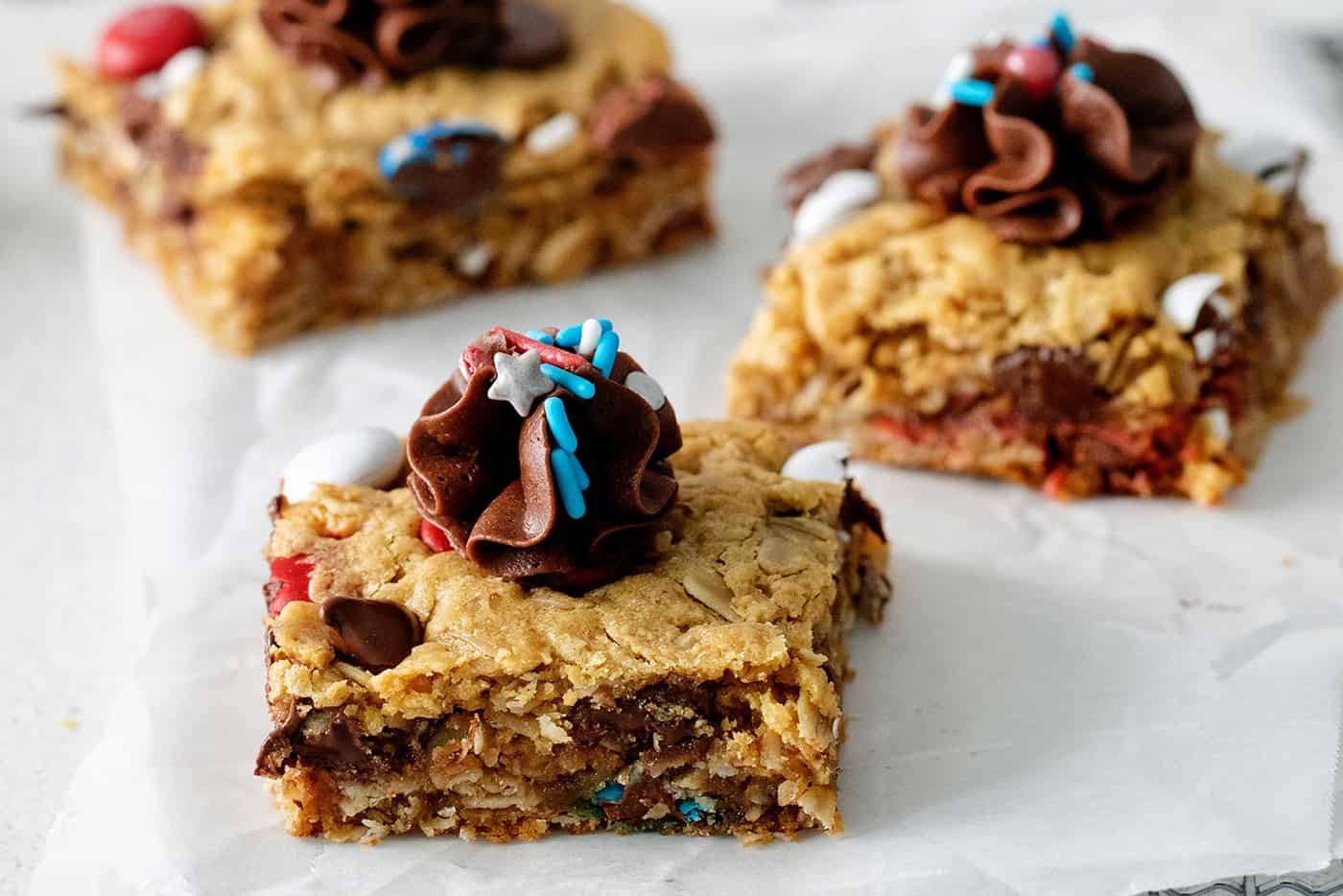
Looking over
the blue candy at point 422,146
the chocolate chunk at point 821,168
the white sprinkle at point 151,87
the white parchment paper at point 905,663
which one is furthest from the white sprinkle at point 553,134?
the white sprinkle at point 151,87

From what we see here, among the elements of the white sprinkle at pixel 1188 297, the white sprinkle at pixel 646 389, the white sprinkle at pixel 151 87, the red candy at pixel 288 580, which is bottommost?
the red candy at pixel 288 580

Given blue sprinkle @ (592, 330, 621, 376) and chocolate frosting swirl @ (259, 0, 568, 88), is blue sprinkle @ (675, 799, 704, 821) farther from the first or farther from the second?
chocolate frosting swirl @ (259, 0, 568, 88)

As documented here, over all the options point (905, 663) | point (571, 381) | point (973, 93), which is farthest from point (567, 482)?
point (973, 93)

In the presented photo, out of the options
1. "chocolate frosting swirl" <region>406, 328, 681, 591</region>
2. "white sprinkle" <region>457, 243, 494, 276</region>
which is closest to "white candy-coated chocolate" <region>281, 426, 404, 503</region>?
"chocolate frosting swirl" <region>406, 328, 681, 591</region>

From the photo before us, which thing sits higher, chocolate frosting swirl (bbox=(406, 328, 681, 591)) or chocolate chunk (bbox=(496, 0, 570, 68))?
chocolate chunk (bbox=(496, 0, 570, 68))

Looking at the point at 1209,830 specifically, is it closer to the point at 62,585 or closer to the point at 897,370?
the point at 897,370

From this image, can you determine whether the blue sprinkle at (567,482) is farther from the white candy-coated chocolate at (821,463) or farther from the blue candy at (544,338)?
the white candy-coated chocolate at (821,463)

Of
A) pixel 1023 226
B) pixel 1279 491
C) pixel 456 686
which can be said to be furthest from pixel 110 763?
pixel 1279 491

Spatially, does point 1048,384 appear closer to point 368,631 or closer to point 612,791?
point 612,791
